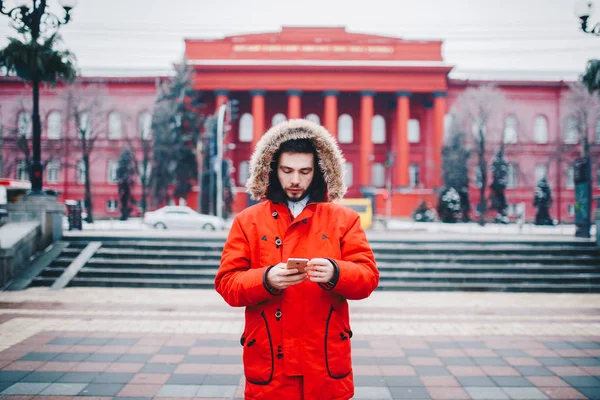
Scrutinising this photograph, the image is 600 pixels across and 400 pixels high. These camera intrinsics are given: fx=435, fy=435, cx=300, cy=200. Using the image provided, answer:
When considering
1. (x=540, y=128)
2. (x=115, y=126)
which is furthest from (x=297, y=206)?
(x=540, y=128)

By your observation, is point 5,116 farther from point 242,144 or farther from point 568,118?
point 568,118

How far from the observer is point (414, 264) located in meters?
11.0

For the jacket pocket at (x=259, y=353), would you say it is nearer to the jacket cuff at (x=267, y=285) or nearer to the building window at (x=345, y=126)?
the jacket cuff at (x=267, y=285)

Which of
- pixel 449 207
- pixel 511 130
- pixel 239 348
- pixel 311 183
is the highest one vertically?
pixel 511 130

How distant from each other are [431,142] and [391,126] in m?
4.26

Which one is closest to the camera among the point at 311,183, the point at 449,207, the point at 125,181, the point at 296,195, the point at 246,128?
the point at 296,195

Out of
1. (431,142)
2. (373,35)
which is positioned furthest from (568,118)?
(373,35)

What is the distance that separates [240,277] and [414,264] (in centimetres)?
933

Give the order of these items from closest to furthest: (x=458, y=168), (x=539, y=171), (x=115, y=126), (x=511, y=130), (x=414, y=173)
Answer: (x=458, y=168) < (x=115, y=126) < (x=511, y=130) < (x=539, y=171) < (x=414, y=173)

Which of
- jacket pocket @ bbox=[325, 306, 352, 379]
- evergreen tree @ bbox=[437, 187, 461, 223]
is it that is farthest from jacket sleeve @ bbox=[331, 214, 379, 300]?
evergreen tree @ bbox=[437, 187, 461, 223]

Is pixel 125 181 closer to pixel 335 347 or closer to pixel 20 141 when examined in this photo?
pixel 20 141

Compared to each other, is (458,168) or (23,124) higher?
(23,124)

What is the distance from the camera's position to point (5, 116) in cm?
3703

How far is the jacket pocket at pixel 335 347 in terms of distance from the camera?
236 centimetres
